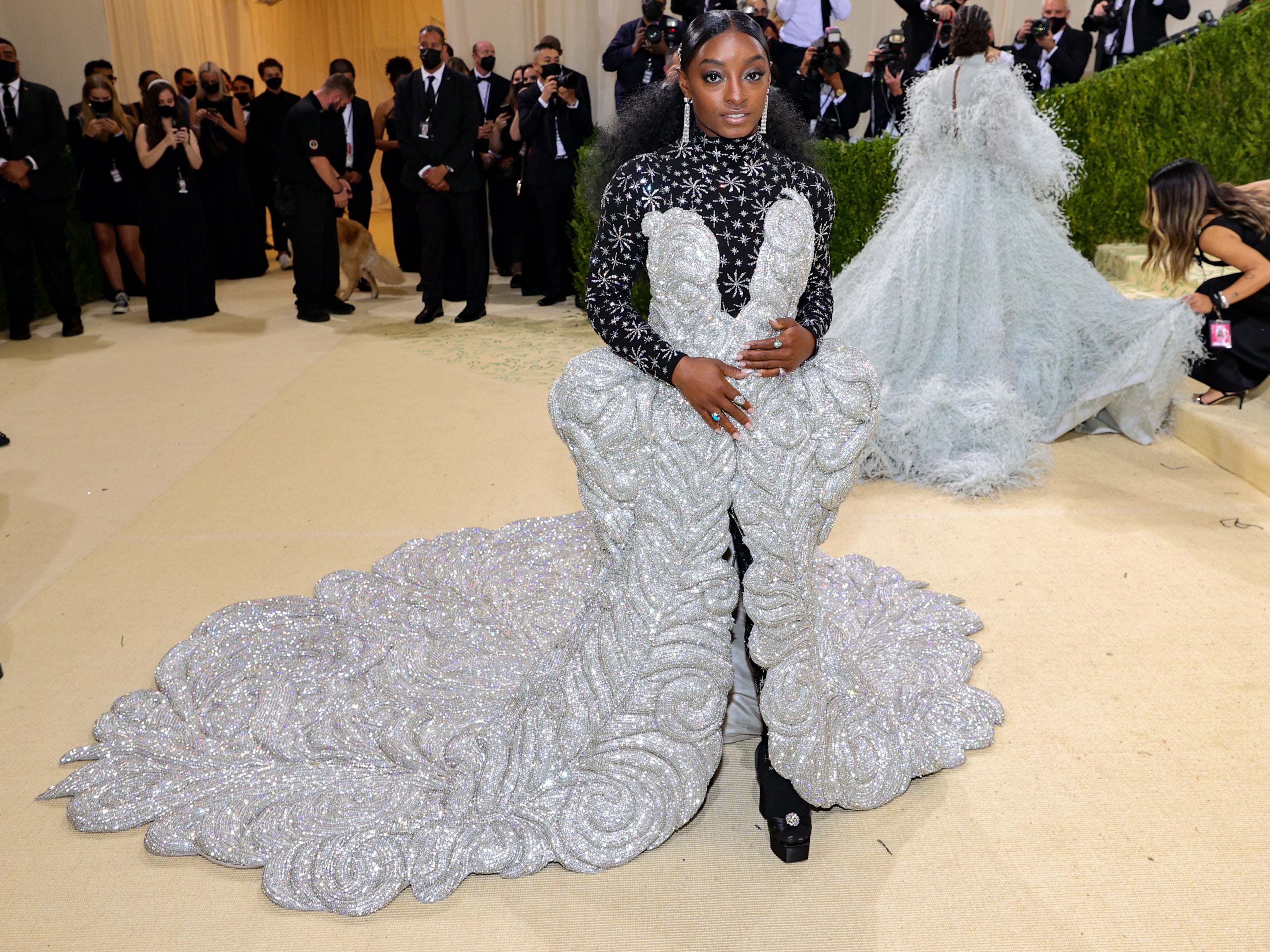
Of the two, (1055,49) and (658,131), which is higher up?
(1055,49)

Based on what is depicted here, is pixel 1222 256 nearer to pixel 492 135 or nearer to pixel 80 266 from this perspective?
pixel 492 135

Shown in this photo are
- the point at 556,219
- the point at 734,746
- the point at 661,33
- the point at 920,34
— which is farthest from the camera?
the point at 556,219

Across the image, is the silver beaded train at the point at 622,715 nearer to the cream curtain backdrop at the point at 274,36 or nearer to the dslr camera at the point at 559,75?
the dslr camera at the point at 559,75

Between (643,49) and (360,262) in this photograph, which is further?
(360,262)

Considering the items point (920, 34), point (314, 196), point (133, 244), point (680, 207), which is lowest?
point (133, 244)

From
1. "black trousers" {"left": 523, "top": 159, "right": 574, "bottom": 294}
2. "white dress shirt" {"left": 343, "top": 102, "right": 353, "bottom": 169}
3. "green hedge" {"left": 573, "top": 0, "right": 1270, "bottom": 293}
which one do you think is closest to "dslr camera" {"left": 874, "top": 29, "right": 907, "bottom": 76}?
"green hedge" {"left": 573, "top": 0, "right": 1270, "bottom": 293}

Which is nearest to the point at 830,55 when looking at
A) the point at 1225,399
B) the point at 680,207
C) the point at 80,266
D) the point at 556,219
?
the point at 556,219

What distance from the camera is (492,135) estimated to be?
805cm

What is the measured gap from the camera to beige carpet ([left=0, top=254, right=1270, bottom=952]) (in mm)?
1952

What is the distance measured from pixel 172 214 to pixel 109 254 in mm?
942

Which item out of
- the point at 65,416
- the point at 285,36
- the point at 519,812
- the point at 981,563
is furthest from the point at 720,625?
the point at 285,36

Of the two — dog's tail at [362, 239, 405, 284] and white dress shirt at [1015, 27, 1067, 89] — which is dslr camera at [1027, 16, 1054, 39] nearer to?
white dress shirt at [1015, 27, 1067, 89]

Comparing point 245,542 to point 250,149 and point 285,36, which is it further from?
point 285,36

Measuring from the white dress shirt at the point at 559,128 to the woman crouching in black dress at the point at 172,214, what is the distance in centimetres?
238
